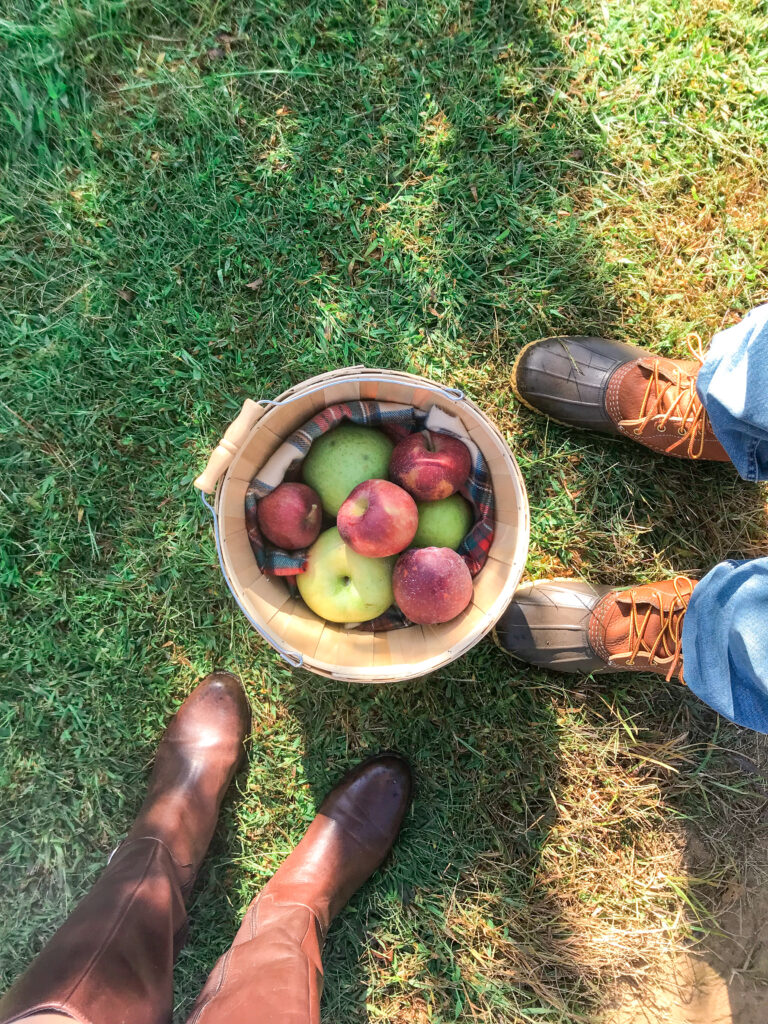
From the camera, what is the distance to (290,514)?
1.99m

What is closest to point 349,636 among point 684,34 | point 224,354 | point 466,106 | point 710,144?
point 224,354

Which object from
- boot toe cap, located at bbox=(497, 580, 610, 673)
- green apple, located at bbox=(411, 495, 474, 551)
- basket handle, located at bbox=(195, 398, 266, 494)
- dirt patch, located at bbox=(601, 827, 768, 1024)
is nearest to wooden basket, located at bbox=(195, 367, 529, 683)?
basket handle, located at bbox=(195, 398, 266, 494)

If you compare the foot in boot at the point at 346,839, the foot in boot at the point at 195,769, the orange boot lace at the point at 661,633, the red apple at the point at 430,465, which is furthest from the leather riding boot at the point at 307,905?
the red apple at the point at 430,465

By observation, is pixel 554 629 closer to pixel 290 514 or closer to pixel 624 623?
pixel 624 623

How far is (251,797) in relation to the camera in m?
2.44

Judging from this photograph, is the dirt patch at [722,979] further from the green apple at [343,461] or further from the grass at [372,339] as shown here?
the green apple at [343,461]

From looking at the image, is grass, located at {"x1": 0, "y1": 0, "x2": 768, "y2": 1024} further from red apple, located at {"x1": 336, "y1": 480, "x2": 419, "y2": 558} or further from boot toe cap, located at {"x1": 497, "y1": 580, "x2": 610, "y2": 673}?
red apple, located at {"x1": 336, "y1": 480, "x2": 419, "y2": 558}

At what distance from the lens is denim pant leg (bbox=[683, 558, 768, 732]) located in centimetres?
171

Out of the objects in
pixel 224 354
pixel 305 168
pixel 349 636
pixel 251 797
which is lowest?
pixel 251 797

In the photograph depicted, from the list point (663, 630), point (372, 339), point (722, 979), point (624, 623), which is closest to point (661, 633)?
point (663, 630)

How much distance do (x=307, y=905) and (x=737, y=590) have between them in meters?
1.64

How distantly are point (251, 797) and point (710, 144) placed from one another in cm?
293

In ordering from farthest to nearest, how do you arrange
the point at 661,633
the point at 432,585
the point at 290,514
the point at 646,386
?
the point at 646,386 → the point at 661,633 → the point at 290,514 → the point at 432,585

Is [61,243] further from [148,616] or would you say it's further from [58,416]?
[148,616]
